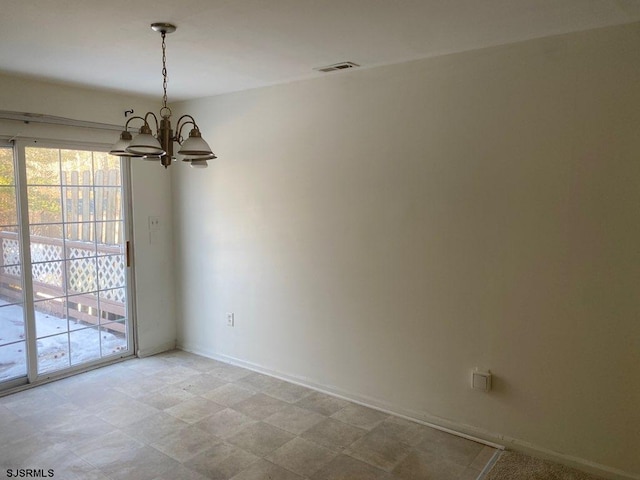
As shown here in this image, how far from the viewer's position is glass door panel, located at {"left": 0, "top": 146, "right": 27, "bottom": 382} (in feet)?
12.1

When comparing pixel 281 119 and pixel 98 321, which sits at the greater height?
pixel 281 119

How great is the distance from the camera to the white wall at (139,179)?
A: 369cm

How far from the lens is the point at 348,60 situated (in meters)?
3.14

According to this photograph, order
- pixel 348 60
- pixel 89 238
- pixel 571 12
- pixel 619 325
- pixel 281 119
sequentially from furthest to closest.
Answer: pixel 89 238
pixel 281 119
pixel 348 60
pixel 619 325
pixel 571 12

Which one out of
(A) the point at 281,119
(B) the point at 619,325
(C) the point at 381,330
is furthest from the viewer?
(A) the point at 281,119

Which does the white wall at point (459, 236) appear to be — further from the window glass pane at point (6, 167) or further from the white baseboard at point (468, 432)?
the window glass pane at point (6, 167)

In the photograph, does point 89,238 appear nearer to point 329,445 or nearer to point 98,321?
point 98,321

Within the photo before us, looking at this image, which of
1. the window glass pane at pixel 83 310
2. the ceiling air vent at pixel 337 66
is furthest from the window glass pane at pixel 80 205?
the ceiling air vent at pixel 337 66

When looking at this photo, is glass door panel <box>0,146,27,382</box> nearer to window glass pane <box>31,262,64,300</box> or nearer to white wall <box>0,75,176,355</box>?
window glass pane <box>31,262,64,300</box>

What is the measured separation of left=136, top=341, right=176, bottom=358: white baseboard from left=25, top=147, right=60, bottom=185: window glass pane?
180 cm

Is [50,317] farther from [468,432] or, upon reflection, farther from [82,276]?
[468,432]

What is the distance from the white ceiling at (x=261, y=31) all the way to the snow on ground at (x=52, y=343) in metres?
2.00

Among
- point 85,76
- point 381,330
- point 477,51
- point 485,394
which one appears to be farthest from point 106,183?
point 485,394

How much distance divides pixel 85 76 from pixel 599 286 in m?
3.85
